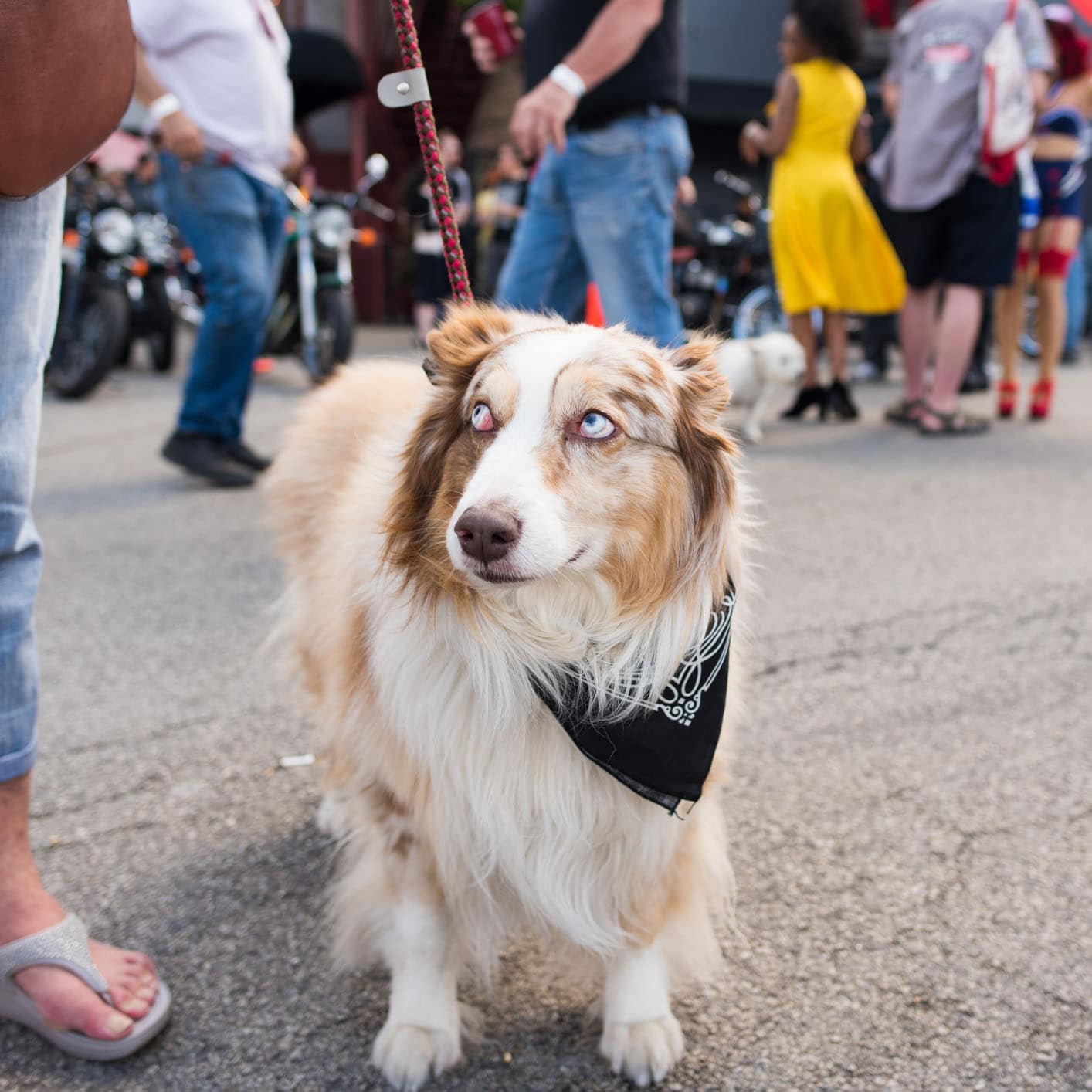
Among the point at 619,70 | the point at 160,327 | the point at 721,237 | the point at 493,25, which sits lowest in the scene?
the point at 160,327

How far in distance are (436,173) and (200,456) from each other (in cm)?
352

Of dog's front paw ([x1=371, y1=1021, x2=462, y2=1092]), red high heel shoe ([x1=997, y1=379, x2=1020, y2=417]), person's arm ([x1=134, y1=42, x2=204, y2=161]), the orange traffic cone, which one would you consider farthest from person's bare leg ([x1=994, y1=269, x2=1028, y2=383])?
dog's front paw ([x1=371, y1=1021, x2=462, y2=1092])

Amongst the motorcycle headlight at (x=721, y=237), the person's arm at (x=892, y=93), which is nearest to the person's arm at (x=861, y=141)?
the person's arm at (x=892, y=93)

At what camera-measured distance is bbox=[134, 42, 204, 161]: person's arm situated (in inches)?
166

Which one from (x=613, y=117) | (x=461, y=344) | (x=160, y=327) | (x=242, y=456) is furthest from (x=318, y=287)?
(x=461, y=344)

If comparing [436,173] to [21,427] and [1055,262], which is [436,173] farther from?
[1055,262]

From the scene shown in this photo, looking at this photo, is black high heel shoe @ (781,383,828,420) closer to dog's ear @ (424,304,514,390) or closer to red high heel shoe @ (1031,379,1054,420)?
red high heel shoe @ (1031,379,1054,420)

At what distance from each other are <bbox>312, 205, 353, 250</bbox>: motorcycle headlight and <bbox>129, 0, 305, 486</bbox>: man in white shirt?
3757 millimetres

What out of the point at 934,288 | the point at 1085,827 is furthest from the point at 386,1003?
the point at 934,288

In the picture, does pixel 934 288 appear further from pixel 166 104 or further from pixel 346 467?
pixel 346 467

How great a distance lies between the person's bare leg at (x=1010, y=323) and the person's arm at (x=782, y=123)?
1.86 meters

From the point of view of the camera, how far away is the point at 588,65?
3137 millimetres

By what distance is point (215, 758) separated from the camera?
2.56m

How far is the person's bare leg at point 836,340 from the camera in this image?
698cm
